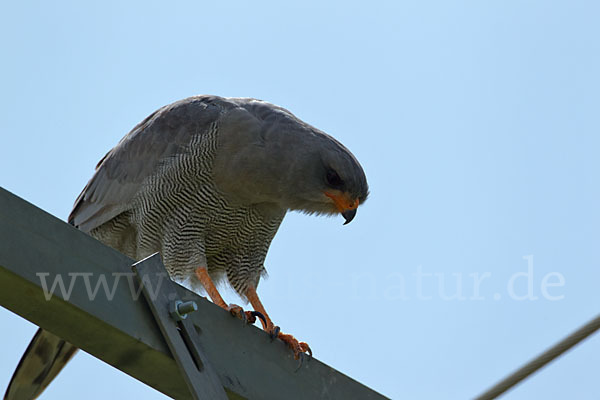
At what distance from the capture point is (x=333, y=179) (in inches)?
271

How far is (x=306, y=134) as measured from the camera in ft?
22.9

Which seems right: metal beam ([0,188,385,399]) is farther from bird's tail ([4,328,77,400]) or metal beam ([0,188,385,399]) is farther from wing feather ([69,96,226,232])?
wing feather ([69,96,226,232])

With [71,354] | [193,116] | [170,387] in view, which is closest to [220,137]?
[193,116]

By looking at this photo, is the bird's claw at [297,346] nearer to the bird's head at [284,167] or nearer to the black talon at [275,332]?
the black talon at [275,332]

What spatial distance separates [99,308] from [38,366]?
2.07 metres

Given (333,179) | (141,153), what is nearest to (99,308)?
(333,179)

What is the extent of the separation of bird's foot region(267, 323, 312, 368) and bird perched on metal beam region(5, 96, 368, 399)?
162cm

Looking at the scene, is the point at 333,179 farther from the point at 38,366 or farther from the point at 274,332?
the point at 38,366

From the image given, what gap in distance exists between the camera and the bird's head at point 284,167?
6.79m

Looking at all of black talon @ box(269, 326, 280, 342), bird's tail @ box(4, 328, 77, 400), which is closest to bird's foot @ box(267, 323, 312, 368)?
black talon @ box(269, 326, 280, 342)

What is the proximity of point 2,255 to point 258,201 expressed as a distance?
390cm

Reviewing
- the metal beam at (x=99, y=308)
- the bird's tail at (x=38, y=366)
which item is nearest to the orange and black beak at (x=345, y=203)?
the bird's tail at (x=38, y=366)

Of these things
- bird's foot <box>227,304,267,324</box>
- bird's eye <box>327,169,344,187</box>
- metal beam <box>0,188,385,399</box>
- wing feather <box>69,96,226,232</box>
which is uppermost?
wing feather <box>69,96,226,232</box>

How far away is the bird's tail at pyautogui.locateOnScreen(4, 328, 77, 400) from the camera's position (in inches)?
196
